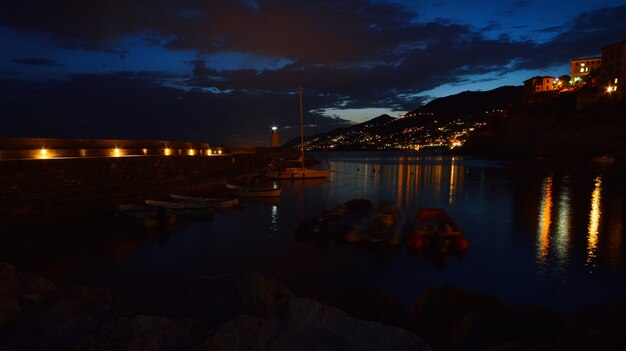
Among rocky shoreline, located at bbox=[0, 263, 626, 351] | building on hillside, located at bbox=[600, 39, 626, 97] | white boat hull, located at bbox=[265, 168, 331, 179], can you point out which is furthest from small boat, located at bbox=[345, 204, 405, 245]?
building on hillside, located at bbox=[600, 39, 626, 97]

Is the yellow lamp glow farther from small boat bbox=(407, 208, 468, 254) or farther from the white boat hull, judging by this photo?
the white boat hull

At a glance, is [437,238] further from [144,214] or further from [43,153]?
[43,153]

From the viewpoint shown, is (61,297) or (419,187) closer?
(61,297)

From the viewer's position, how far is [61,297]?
6.82 m

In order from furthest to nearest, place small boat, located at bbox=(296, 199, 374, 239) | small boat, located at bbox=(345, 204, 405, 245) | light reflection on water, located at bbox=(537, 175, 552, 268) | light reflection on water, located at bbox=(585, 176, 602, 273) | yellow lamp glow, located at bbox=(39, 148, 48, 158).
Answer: yellow lamp glow, located at bbox=(39, 148, 48, 158) → small boat, located at bbox=(296, 199, 374, 239) → small boat, located at bbox=(345, 204, 405, 245) → light reflection on water, located at bbox=(537, 175, 552, 268) → light reflection on water, located at bbox=(585, 176, 602, 273)

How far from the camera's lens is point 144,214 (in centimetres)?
2022

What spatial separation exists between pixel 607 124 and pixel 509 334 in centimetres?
10442

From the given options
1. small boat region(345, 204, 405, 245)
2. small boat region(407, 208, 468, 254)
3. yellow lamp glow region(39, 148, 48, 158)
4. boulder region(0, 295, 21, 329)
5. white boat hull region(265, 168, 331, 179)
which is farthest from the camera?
white boat hull region(265, 168, 331, 179)

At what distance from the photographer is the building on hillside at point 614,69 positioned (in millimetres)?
85625

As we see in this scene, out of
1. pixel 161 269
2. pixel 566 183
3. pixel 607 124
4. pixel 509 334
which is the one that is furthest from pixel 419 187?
pixel 607 124

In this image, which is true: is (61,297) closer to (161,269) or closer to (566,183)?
(161,269)

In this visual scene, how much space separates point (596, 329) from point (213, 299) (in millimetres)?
5997

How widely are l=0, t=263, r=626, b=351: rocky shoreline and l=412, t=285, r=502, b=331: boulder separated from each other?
22 mm

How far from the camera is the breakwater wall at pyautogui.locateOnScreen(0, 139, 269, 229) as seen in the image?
18.4 m
